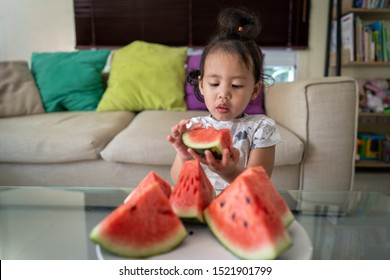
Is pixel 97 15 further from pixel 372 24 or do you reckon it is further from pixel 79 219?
pixel 79 219

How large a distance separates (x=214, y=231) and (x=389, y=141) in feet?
7.95

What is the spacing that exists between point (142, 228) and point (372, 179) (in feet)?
7.42

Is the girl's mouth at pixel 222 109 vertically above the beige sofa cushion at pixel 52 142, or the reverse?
the girl's mouth at pixel 222 109

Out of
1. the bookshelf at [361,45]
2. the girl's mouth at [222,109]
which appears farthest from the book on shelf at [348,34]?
the girl's mouth at [222,109]

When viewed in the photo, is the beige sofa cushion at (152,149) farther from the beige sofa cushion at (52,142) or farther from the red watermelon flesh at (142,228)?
the red watermelon flesh at (142,228)

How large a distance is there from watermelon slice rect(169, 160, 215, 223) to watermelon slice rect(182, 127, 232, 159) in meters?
0.06

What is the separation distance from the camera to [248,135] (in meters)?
0.97

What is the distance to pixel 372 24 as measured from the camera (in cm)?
237

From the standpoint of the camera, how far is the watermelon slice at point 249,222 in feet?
1.31

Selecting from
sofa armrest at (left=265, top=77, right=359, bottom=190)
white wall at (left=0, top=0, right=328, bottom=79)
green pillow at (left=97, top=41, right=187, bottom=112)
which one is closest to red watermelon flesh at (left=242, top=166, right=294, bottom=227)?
sofa armrest at (left=265, top=77, right=359, bottom=190)

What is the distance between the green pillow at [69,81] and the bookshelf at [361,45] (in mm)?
1756

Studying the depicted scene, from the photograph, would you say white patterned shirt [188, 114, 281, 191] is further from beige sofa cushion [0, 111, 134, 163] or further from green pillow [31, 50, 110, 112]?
green pillow [31, 50, 110, 112]

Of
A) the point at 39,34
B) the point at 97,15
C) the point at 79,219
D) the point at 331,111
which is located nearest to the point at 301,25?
the point at 331,111

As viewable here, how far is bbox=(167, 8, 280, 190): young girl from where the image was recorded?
0.78m
